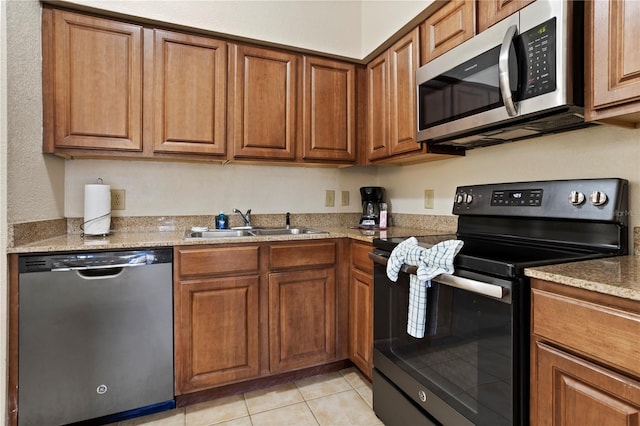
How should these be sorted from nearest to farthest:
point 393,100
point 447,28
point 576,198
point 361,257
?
1. point 576,198
2. point 447,28
3. point 361,257
4. point 393,100

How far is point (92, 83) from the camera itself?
1823mm

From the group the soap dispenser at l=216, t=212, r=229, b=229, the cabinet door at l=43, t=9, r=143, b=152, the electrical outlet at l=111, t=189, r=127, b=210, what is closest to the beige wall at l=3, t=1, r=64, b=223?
the cabinet door at l=43, t=9, r=143, b=152

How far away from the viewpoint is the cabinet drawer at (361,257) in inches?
73.0

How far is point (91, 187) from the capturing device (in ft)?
6.10

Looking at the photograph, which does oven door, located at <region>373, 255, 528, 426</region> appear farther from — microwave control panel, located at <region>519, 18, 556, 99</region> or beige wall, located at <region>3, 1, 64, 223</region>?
beige wall, located at <region>3, 1, 64, 223</region>

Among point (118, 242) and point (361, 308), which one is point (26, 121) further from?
point (361, 308)

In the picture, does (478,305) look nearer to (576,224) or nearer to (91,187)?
(576,224)

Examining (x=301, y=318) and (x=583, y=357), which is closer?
(x=583, y=357)

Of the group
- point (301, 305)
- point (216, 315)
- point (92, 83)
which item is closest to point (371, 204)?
point (301, 305)

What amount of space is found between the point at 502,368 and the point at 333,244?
116cm

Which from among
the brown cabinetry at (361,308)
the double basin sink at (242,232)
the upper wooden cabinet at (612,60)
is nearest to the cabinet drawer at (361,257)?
the brown cabinetry at (361,308)

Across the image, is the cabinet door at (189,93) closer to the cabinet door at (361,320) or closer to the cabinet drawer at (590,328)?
the cabinet door at (361,320)

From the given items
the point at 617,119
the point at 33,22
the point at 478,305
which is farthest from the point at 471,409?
the point at 33,22

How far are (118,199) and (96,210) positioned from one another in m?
0.25
